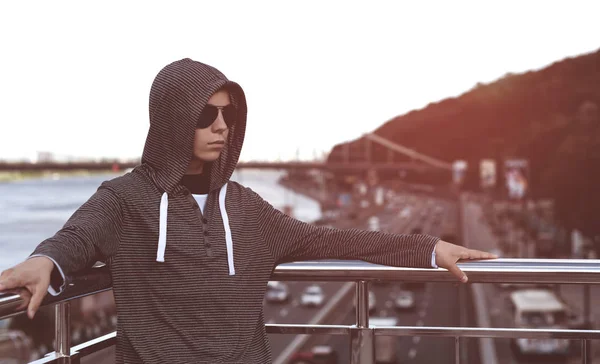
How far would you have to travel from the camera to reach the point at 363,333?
1512mm

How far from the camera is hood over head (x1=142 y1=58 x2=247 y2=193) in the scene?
122cm

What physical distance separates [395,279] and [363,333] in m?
0.13

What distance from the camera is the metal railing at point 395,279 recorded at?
1.39 metres

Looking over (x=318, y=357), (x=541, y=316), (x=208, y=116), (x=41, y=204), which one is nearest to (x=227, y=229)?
(x=208, y=116)

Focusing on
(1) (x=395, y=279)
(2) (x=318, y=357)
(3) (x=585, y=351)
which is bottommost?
(2) (x=318, y=357)

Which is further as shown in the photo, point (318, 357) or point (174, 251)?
point (318, 357)

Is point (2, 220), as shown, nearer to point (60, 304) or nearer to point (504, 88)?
point (504, 88)

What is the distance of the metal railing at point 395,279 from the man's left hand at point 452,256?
2cm

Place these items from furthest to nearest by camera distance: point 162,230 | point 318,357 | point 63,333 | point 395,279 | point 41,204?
point 41,204 < point 318,357 < point 395,279 < point 63,333 < point 162,230

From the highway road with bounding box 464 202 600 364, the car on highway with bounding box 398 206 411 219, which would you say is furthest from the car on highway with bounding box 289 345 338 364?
the car on highway with bounding box 398 206 411 219

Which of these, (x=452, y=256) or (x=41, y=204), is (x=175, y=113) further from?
(x=41, y=204)

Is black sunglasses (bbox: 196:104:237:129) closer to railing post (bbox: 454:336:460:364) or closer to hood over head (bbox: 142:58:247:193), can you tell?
hood over head (bbox: 142:58:247:193)

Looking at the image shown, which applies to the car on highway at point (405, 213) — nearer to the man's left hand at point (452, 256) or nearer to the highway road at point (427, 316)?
the highway road at point (427, 316)

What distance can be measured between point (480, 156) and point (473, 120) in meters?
4.25
